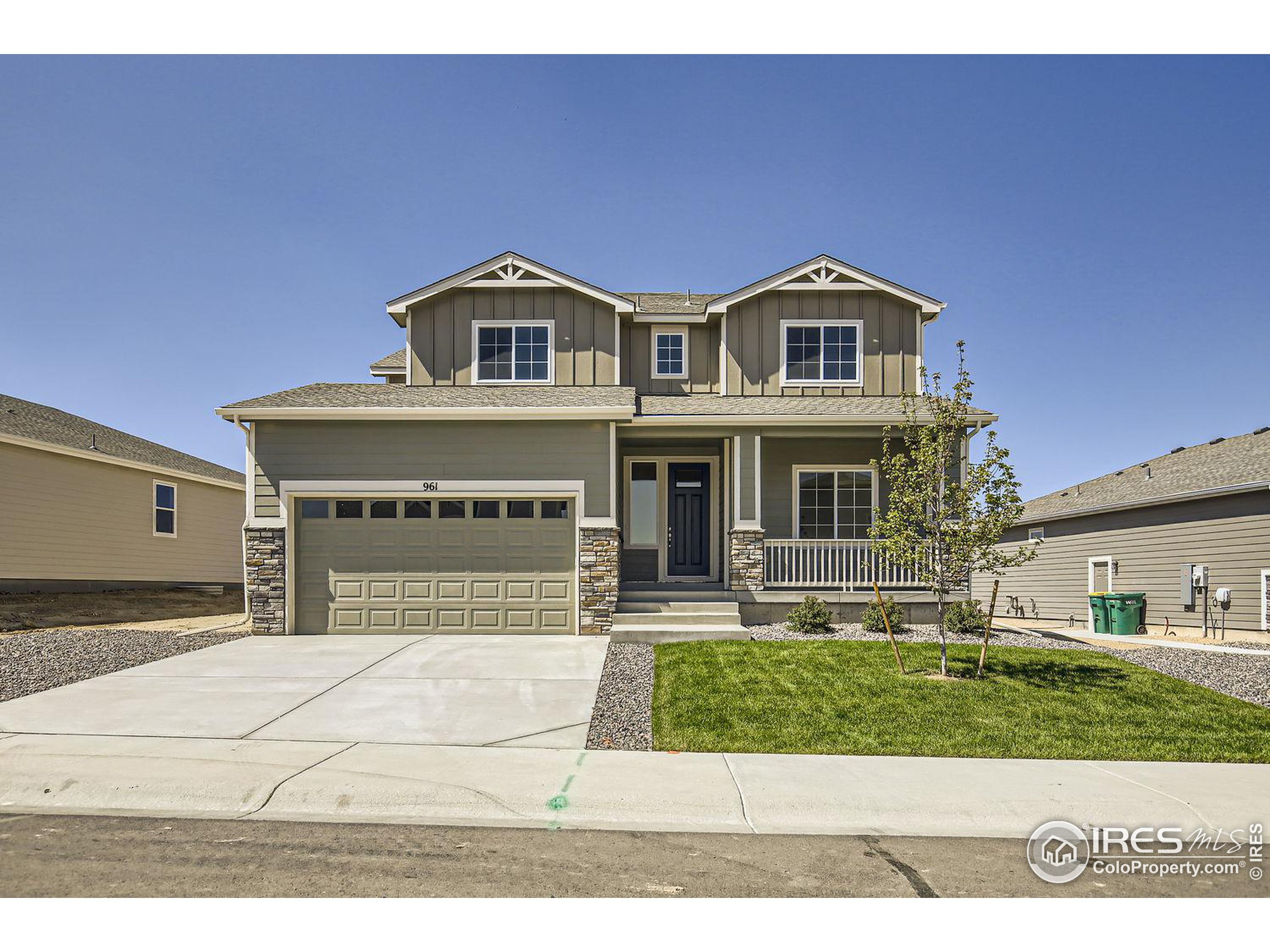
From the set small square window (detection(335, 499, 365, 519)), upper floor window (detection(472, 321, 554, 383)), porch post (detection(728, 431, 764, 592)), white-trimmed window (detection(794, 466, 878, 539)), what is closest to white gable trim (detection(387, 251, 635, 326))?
upper floor window (detection(472, 321, 554, 383))

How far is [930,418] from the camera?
13836 millimetres

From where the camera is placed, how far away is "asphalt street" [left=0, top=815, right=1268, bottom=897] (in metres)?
4.16

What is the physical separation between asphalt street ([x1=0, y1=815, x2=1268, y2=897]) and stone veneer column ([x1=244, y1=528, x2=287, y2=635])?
786 centimetres

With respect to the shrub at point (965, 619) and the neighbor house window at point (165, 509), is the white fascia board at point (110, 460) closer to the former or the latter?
the neighbor house window at point (165, 509)

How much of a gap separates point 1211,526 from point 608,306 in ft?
42.9

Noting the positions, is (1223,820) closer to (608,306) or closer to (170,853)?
(170,853)

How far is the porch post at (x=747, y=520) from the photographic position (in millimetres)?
13539

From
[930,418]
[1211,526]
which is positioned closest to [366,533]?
[930,418]

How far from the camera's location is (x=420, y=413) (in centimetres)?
1292

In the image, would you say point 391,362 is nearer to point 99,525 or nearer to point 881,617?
point 99,525

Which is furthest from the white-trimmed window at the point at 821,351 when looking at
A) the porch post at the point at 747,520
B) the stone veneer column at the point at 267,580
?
the stone veneer column at the point at 267,580

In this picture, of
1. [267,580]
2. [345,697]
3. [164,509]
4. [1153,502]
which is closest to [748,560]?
[345,697]

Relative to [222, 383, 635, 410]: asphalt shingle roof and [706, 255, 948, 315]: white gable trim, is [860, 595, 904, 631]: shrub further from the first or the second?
[706, 255, 948, 315]: white gable trim

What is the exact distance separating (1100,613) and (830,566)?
6.42 meters
